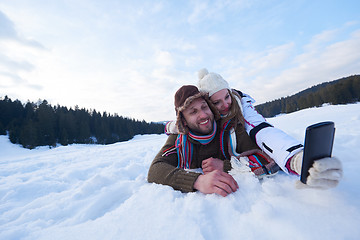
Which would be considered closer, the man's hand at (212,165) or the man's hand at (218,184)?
the man's hand at (218,184)

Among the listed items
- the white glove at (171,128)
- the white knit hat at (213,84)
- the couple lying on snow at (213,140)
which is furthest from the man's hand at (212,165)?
the white knit hat at (213,84)

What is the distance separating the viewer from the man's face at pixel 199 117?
6.93 ft

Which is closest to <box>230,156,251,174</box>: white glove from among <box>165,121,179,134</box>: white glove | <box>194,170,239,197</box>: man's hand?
<box>194,170,239,197</box>: man's hand

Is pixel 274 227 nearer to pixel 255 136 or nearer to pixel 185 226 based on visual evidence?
pixel 185 226

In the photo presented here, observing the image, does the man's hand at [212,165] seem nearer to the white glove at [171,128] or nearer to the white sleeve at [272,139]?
the white sleeve at [272,139]

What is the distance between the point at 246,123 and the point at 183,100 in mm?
858

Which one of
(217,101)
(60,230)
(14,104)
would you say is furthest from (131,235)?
(14,104)

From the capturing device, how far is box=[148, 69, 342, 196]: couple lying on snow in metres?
1.54

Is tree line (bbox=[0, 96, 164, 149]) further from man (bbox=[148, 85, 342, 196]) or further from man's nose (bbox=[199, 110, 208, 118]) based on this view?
man's nose (bbox=[199, 110, 208, 118])

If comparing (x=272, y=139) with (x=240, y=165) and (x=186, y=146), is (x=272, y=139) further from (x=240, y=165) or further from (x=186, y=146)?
(x=186, y=146)

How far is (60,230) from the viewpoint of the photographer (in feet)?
3.61

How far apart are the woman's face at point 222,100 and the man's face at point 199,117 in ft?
0.52

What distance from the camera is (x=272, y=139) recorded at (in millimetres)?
1482

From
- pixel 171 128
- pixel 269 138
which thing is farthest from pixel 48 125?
pixel 269 138
